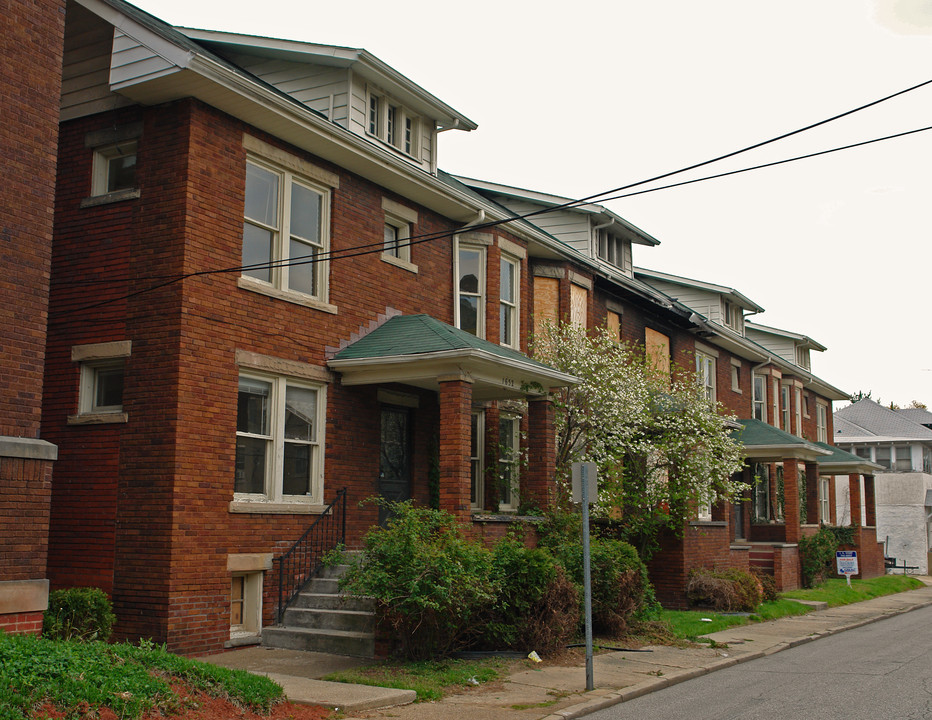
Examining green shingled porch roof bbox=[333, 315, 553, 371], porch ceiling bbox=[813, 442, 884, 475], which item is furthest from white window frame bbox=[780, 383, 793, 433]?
green shingled porch roof bbox=[333, 315, 553, 371]

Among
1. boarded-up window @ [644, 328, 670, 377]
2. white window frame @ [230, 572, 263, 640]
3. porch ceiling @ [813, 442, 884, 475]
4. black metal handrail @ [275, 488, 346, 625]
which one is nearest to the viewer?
white window frame @ [230, 572, 263, 640]

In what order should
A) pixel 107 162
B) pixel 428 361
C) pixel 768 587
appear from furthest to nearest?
pixel 768 587 < pixel 428 361 < pixel 107 162

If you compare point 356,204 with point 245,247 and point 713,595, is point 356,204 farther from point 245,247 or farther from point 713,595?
point 713,595

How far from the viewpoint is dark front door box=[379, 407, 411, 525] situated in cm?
1577

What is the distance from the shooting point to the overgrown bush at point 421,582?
11125 millimetres

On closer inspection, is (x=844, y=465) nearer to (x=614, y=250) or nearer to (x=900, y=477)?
(x=900, y=477)

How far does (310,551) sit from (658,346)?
1441 cm

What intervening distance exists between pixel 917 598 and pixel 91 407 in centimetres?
2368

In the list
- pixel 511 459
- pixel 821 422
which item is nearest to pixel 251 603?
pixel 511 459

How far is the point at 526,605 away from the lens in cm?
1249

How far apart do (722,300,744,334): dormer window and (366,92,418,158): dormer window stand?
1796 centimetres

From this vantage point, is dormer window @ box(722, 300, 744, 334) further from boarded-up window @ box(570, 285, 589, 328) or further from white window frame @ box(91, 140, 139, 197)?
white window frame @ box(91, 140, 139, 197)

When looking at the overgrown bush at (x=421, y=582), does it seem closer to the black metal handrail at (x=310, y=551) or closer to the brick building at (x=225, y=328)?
the black metal handrail at (x=310, y=551)

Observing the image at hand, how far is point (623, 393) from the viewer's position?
60.2ft
